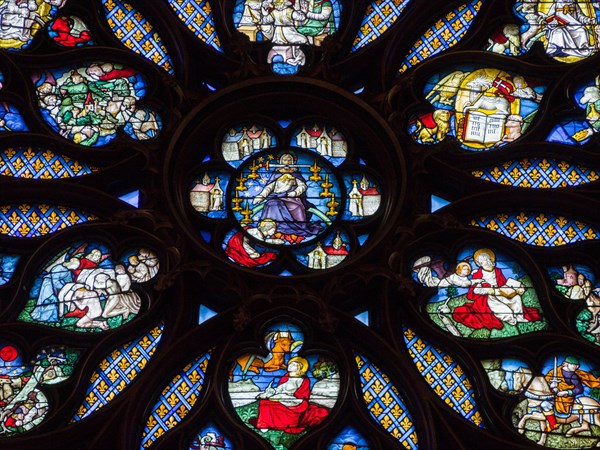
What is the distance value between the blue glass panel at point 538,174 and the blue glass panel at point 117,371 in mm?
3336

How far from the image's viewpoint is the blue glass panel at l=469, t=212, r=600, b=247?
1747 centimetres

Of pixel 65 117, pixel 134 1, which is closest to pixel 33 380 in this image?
pixel 65 117

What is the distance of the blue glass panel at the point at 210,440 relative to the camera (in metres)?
16.0

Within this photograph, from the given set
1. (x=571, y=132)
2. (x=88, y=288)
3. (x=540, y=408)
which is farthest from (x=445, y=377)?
(x=88, y=288)

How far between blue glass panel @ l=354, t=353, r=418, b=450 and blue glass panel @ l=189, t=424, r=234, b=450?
1.21 m

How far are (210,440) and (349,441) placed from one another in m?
1.11

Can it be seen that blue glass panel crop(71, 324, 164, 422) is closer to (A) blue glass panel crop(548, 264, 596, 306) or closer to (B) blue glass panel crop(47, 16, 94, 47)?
(B) blue glass panel crop(47, 16, 94, 47)

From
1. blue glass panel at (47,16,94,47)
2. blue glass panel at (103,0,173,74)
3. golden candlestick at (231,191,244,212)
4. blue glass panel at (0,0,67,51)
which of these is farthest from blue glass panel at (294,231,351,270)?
blue glass panel at (0,0,67,51)

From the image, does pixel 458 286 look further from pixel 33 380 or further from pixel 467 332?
pixel 33 380

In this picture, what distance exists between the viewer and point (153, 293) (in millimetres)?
16891

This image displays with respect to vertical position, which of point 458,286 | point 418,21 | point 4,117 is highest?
point 418,21

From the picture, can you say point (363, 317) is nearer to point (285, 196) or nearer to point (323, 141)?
point (285, 196)

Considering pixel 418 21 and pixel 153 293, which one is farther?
pixel 418 21

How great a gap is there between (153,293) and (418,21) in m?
3.79
